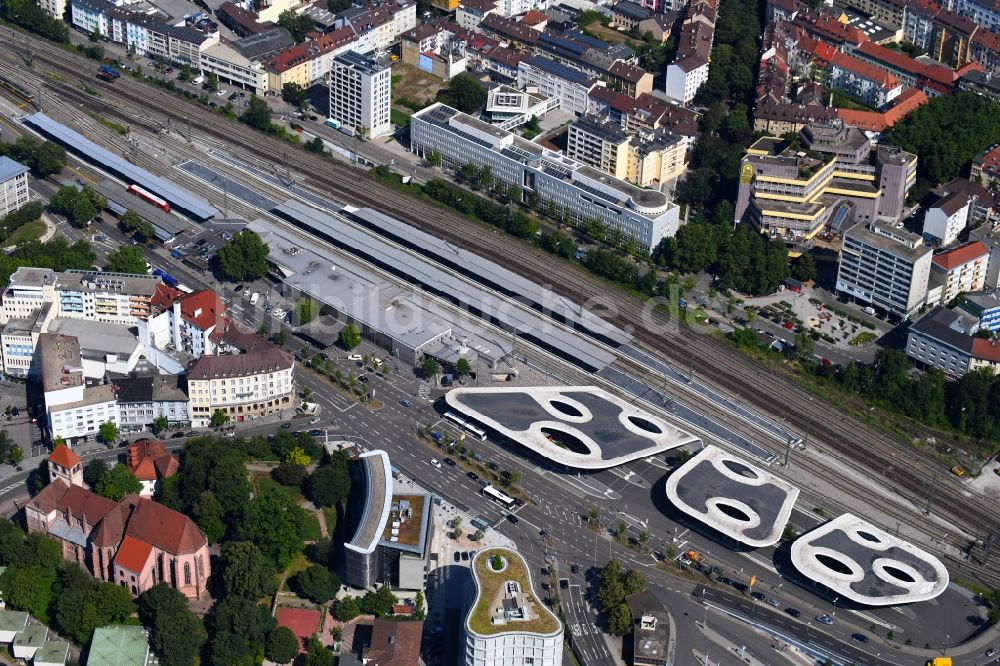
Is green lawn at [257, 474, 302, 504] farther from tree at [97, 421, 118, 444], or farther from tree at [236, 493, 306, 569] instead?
tree at [97, 421, 118, 444]

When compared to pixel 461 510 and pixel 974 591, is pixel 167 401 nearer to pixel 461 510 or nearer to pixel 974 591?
pixel 461 510

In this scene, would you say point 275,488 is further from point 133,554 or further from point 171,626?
point 171,626

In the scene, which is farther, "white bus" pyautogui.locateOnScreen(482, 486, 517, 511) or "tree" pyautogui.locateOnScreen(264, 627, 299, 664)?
"white bus" pyautogui.locateOnScreen(482, 486, 517, 511)

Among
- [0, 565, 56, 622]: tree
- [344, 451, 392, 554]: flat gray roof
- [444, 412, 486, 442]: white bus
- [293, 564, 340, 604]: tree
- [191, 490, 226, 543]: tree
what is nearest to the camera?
[0, 565, 56, 622]: tree

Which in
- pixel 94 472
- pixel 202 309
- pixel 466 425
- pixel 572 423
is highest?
pixel 202 309

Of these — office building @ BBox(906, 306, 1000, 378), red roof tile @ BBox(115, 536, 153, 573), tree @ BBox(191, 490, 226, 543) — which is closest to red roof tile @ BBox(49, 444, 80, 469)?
red roof tile @ BBox(115, 536, 153, 573)

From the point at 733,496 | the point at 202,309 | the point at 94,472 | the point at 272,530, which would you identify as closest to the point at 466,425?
the point at 272,530

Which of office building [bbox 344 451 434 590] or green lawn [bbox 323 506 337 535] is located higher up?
office building [bbox 344 451 434 590]
